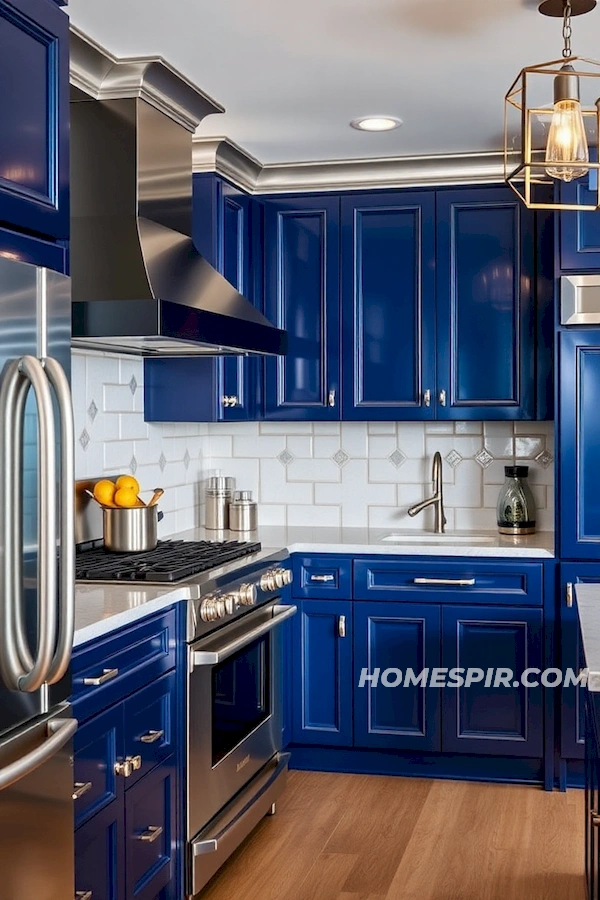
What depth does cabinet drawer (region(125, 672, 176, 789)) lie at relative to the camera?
279 cm

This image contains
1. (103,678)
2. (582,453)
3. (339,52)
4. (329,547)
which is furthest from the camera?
(329,547)

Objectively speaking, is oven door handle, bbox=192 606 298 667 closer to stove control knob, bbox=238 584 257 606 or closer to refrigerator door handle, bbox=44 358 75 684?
stove control knob, bbox=238 584 257 606

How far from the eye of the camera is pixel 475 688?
4.25 m

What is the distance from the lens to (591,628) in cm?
244

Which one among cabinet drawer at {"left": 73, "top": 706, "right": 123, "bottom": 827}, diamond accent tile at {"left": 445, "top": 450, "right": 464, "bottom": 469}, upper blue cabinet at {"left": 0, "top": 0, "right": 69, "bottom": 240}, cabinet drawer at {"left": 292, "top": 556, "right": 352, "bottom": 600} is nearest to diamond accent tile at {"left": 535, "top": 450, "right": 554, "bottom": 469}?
diamond accent tile at {"left": 445, "top": 450, "right": 464, "bottom": 469}

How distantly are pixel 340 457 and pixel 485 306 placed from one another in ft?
3.17

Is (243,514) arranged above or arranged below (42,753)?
above

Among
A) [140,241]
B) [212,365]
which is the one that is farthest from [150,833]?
[212,365]

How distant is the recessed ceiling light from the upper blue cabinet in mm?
1835

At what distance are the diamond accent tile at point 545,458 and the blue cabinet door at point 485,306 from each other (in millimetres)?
362

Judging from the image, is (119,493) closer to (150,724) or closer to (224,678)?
(224,678)

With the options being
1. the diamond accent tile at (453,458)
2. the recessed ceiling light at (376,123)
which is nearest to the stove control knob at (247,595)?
the diamond accent tile at (453,458)

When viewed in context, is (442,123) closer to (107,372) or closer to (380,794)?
(107,372)

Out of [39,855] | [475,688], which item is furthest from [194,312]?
[475,688]
